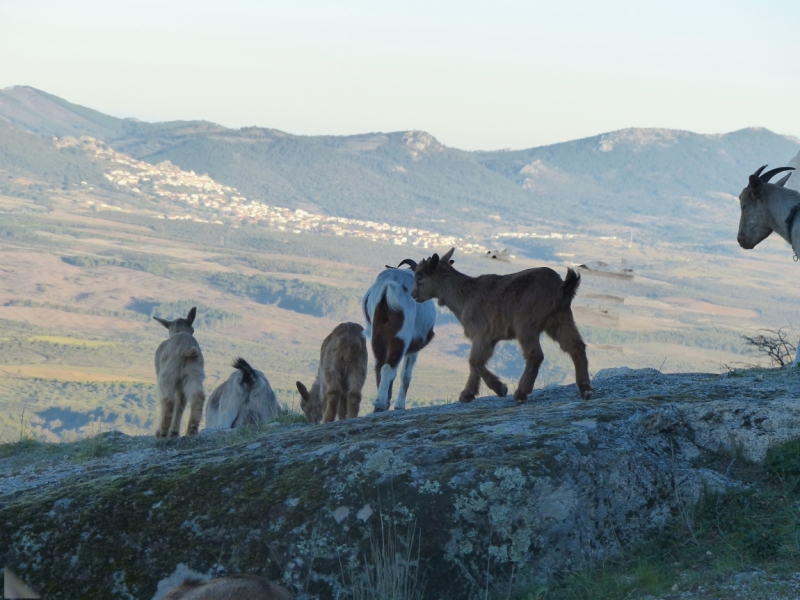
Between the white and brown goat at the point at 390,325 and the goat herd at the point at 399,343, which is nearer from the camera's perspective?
the goat herd at the point at 399,343

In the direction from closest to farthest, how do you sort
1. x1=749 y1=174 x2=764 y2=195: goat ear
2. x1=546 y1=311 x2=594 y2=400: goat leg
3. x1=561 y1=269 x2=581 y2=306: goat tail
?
1. x1=561 y1=269 x2=581 y2=306: goat tail
2. x1=546 y1=311 x2=594 y2=400: goat leg
3. x1=749 y1=174 x2=764 y2=195: goat ear

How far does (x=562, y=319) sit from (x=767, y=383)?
68.8 inches

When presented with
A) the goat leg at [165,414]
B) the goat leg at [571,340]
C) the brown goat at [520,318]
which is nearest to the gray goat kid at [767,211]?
the brown goat at [520,318]

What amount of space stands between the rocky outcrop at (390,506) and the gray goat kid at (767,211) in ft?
18.9

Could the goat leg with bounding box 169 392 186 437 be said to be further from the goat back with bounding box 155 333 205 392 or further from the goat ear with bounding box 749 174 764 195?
the goat ear with bounding box 749 174 764 195

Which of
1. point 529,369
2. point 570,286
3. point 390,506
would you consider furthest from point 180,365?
point 390,506

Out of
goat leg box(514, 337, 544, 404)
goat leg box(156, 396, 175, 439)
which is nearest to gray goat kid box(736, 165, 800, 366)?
goat leg box(514, 337, 544, 404)

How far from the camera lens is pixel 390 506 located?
5891mm

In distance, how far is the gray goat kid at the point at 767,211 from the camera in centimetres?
1204

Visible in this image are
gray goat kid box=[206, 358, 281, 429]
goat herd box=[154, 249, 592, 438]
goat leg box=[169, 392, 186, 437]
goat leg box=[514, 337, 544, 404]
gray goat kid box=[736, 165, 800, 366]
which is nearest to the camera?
goat leg box=[514, 337, 544, 404]

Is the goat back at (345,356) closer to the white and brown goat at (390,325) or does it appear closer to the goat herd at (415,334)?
the goat herd at (415,334)

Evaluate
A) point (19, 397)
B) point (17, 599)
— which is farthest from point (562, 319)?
point (19, 397)

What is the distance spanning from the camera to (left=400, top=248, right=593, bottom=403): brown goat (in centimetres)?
889

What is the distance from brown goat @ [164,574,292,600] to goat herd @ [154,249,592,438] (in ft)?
13.3
